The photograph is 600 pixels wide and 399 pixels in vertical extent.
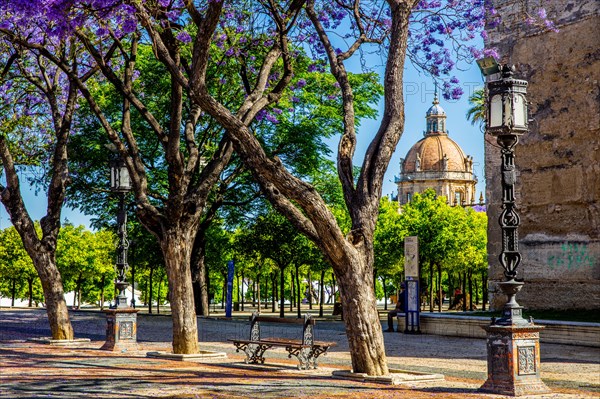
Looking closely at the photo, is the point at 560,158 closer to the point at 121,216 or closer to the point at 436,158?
the point at 121,216

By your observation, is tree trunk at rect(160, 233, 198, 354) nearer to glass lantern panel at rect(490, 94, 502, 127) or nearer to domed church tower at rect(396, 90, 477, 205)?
glass lantern panel at rect(490, 94, 502, 127)

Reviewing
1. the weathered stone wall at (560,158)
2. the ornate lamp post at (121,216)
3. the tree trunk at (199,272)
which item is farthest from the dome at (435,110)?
the ornate lamp post at (121,216)

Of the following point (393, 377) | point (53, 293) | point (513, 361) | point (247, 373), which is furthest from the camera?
point (53, 293)

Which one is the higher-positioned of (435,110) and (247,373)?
(435,110)

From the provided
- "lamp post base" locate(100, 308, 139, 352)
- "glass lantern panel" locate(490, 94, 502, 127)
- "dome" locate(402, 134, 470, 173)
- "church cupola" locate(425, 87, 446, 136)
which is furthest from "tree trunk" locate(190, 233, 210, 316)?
"church cupola" locate(425, 87, 446, 136)

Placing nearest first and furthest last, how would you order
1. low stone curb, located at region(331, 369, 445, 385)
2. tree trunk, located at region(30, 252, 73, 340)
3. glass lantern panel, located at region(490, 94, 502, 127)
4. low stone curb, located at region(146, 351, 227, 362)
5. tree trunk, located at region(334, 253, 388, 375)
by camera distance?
glass lantern panel, located at region(490, 94, 502, 127)
low stone curb, located at region(331, 369, 445, 385)
tree trunk, located at region(334, 253, 388, 375)
low stone curb, located at region(146, 351, 227, 362)
tree trunk, located at region(30, 252, 73, 340)

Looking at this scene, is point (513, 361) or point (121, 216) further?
point (121, 216)

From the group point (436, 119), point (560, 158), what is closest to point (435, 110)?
point (436, 119)

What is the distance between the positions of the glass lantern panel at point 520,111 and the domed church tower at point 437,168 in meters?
139

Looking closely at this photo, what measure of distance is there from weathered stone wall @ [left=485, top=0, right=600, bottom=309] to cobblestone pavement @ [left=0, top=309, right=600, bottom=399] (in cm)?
358

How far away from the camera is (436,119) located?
525 feet

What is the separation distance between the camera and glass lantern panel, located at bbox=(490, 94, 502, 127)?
11.2 meters

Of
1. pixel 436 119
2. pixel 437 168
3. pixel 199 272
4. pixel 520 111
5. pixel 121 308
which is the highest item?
pixel 436 119

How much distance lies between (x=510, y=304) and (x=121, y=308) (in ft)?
31.3
